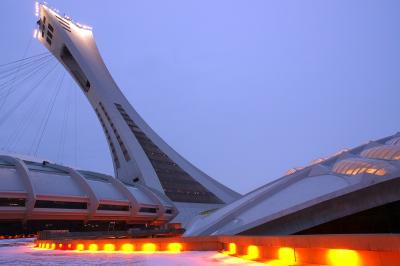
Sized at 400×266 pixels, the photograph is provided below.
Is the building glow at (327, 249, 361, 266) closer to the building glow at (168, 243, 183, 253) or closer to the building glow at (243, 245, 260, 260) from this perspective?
the building glow at (243, 245, 260, 260)

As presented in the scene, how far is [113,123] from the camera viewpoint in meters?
54.8

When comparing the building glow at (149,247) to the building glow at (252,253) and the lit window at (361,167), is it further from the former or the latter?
the lit window at (361,167)

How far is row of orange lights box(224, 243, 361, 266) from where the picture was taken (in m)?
6.63

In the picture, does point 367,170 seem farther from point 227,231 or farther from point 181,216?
point 181,216

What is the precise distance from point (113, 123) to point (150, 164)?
828cm

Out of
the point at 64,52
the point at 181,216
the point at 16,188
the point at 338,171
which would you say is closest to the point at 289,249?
the point at 338,171

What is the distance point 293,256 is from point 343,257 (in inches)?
66.8

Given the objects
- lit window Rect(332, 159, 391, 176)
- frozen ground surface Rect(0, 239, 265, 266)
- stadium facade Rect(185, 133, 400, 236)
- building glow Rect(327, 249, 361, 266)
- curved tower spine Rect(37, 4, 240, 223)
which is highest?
curved tower spine Rect(37, 4, 240, 223)

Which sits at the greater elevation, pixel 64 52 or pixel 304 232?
pixel 64 52

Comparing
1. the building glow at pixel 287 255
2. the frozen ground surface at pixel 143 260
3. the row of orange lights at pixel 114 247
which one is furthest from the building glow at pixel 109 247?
the building glow at pixel 287 255

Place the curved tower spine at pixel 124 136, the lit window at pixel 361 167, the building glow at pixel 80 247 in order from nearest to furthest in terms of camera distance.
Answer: the lit window at pixel 361 167 → the building glow at pixel 80 247 → the curved tower spine at pixel 124 136

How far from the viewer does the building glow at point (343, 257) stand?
6.52 m

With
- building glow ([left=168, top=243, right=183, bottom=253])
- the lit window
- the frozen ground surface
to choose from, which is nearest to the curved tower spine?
the lit window

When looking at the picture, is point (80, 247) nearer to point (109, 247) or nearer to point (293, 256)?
point (109, 247)
